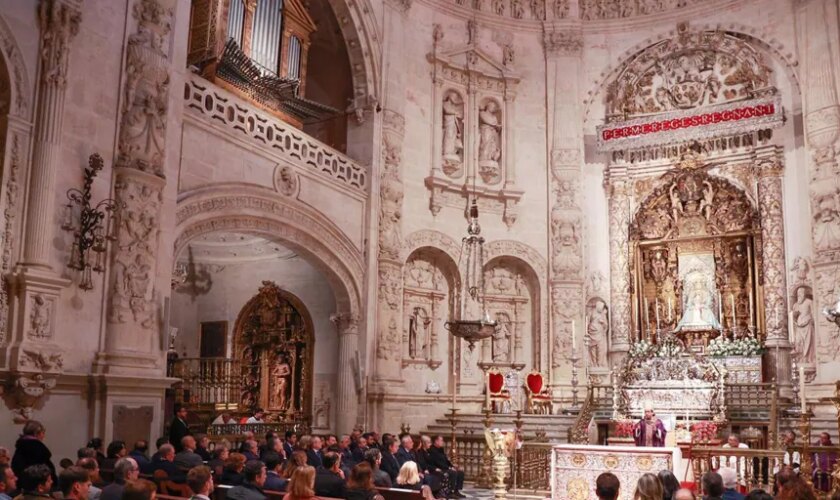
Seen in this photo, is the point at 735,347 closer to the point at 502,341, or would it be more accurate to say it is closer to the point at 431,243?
the point at 502,341

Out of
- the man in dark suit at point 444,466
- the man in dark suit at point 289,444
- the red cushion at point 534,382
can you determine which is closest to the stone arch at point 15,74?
the man in dark suit at point 289,444

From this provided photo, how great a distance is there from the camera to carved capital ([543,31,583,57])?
68.0 ft

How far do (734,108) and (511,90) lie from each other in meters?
5.25

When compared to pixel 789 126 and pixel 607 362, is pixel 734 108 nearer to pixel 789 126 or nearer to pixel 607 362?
pixel 789 126

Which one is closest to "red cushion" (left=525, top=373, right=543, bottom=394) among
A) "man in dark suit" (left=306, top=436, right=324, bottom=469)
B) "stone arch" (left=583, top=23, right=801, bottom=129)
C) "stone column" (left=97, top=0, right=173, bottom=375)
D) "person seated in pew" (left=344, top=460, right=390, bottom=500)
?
"stone arch" (left=583, top=23, right=801, bottom=129)

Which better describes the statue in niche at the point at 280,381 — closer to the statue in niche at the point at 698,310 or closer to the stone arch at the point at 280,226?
the stone arch at the point at 280,226

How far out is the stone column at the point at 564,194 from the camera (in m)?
19.5

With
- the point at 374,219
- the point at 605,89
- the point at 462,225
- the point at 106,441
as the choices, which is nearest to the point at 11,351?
the point at 106,441

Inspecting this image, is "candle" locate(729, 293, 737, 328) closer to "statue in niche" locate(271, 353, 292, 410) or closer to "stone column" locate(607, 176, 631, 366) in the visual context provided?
"stone column" locate(607, 176, 631, 366)

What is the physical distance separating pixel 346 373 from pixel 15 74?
8.59 m

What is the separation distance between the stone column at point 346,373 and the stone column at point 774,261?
29.3 feet

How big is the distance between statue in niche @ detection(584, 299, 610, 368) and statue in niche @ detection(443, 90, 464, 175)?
479 cm

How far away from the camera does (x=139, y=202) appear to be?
11.2m

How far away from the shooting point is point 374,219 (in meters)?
17.2
